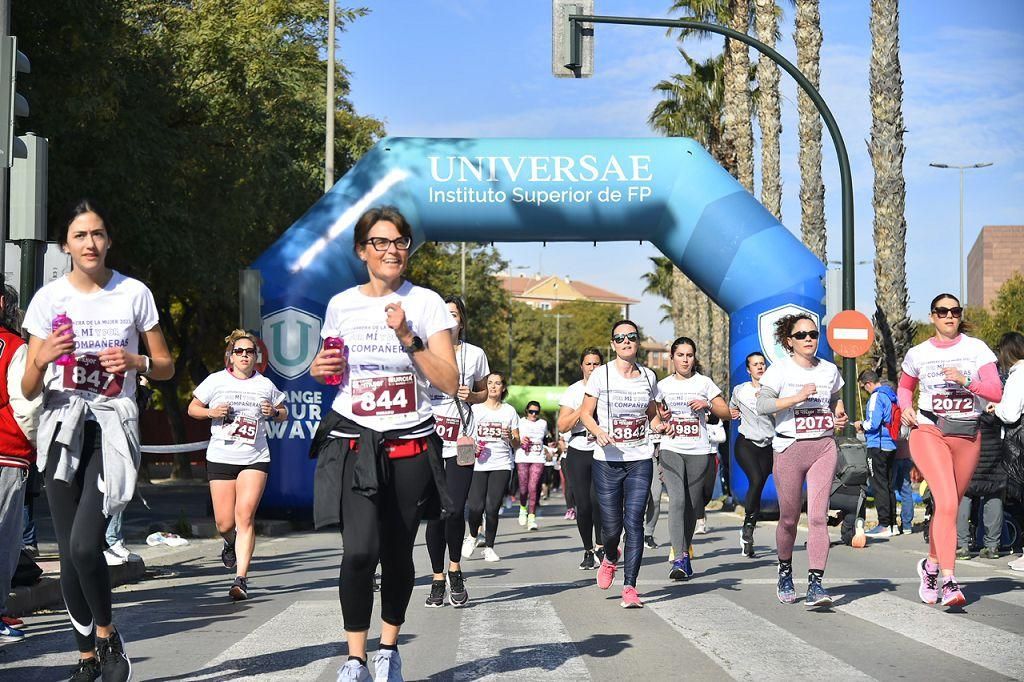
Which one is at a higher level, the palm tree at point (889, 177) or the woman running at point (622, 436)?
the palm tree at point (889, 177)

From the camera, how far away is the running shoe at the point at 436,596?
32.0 feet

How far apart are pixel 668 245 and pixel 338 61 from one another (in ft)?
70.3

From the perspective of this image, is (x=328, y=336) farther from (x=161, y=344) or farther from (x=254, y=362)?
(x=254, y=362)

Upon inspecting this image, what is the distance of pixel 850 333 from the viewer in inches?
677

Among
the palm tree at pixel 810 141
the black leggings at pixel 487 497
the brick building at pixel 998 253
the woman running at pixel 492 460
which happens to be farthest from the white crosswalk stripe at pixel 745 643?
the brick building at pixel 998 253

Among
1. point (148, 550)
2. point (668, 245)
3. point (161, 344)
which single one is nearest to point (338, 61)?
point (668, 245)

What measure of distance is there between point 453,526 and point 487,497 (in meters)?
4.11

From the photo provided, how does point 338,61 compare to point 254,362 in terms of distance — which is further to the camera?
point 338,61

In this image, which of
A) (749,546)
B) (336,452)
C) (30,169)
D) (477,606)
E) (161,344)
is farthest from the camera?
(749,546)

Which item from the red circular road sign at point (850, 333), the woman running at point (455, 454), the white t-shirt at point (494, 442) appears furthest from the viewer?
the red circular road sign at point (850, 333)

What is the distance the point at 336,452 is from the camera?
19.4 feet

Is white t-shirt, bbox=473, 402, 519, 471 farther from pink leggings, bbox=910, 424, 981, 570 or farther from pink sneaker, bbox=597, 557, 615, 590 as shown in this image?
pink leggings, bbox=910, 424, 981, 570

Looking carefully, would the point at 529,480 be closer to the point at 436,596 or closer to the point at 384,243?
the point at 436,596

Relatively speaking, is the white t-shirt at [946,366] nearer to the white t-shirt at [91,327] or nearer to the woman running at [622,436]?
the woman running at [622,436]
